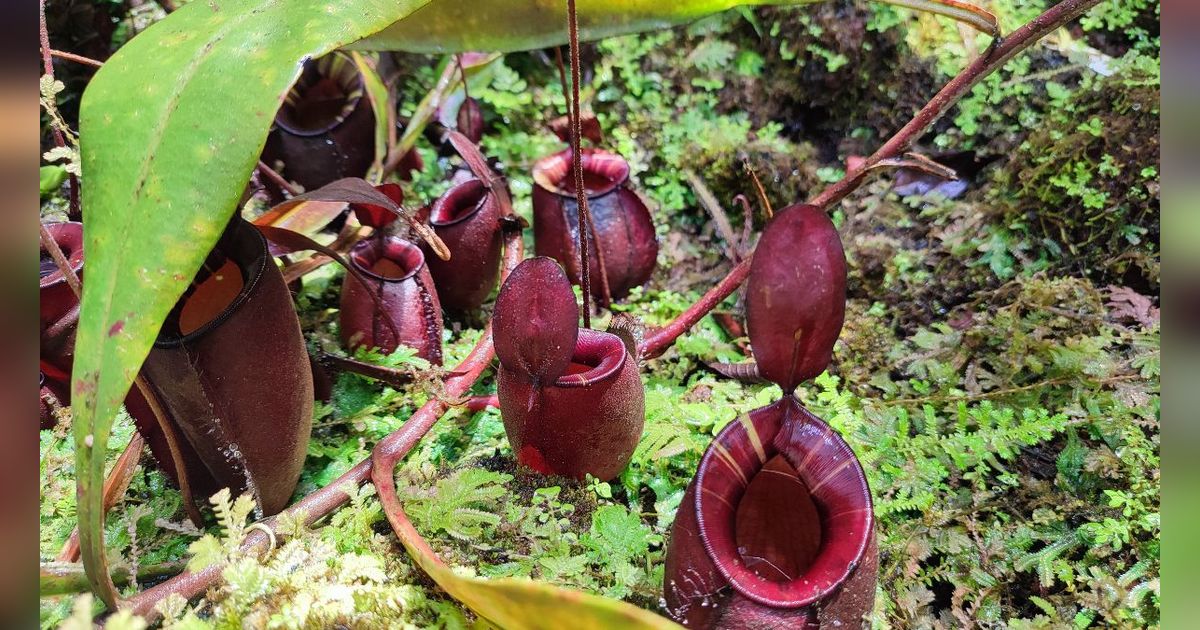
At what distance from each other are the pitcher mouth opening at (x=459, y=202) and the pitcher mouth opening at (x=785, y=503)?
93 centimetres

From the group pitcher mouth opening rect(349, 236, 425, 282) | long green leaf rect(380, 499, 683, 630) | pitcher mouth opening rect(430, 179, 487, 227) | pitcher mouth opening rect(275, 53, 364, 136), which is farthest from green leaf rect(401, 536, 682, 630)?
pitcher mouth opening rect(275, 53, 364, 136)

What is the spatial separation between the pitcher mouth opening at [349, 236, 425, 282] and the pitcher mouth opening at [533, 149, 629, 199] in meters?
0.37

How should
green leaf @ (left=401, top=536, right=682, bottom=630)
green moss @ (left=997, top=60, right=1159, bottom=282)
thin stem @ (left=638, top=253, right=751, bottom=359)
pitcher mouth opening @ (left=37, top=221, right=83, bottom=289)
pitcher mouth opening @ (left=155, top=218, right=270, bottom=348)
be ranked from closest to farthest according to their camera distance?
green leaf @ (left=401, top=536, right=682, bottom=630) < pitcher mouth opening @ (left=155, top=218, right=270, bottom=348) < pitcher mouth opening @ (left=37, top=221, right=83, bottom=289) < thin stem @ (left=638, top=253, right=751, bottom=359) < green moss @ (left=997, top=60, right=1159, bottom=282)

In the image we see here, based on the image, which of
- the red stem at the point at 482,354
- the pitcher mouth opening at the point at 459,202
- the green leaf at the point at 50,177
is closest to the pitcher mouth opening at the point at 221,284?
the red stem at the point at 482,354

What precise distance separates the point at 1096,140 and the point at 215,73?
1.93 meters

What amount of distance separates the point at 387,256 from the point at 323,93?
0.76m

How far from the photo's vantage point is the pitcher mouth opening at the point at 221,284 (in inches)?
37.5

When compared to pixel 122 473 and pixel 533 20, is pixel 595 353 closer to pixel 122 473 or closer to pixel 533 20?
pixel 533 20

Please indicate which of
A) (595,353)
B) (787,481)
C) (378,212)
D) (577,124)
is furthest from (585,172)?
(787,481)

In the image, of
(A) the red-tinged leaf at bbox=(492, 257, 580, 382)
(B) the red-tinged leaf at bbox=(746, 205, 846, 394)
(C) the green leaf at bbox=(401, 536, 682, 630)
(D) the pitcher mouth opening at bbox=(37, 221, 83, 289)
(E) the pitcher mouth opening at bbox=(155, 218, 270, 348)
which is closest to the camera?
(C) the green leaf at bbox=(401, 536, 682, 630)

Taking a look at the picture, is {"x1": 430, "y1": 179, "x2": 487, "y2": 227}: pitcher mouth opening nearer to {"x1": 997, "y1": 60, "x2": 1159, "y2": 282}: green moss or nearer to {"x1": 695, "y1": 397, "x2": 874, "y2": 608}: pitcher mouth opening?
{"x1": 695, "y1": 397, "x2": 874, "y2": 608}: pitcher mouth opening

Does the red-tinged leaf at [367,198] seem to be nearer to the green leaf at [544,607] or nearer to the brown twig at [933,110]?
the green leaf at [544,607]

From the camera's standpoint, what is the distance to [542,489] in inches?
48.4

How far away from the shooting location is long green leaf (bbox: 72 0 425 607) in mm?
719
